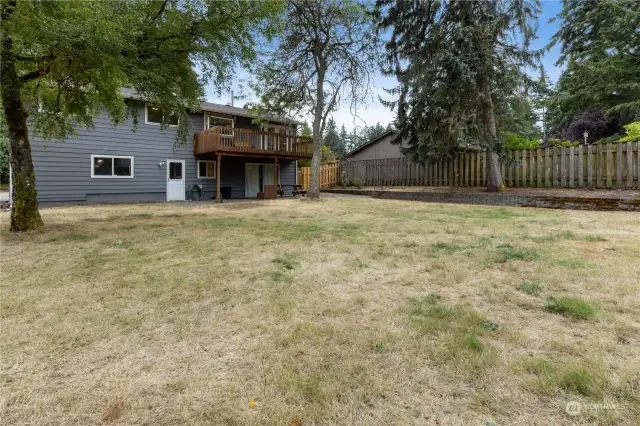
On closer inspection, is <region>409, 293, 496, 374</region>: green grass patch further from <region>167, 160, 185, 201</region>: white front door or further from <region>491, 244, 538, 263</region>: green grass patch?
<region>167, 160, 185, 201</region>: white front door

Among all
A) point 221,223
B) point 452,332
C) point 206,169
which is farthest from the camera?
point 206,169

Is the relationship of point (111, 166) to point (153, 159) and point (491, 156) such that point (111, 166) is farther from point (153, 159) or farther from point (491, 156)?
point (491, 156)

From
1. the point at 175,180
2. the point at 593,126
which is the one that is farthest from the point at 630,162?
the point at 175,180

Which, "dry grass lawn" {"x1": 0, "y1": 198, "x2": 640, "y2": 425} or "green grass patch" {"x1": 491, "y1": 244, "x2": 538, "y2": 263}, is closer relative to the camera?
"dry grass lawn" {"x1": 0, "y1": 198, "x2": 640, "y2": 425}

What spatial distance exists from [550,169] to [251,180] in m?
13.9

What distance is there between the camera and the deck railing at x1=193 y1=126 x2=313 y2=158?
14.4 m

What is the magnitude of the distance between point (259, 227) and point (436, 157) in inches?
311

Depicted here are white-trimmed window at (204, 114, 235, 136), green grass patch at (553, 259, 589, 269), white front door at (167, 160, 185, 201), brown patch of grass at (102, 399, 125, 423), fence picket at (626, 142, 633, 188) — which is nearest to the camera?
brown patch of grass at (102, 399, 125, 423)

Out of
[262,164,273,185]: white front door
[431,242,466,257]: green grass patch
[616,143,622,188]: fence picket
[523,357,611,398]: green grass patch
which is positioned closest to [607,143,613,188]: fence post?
[616,143,622,188]: fence picket

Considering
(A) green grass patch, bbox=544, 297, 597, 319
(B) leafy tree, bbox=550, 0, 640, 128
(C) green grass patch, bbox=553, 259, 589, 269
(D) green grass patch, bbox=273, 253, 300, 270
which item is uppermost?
(B) leafy tree, bbox=550, 0, 640, 128

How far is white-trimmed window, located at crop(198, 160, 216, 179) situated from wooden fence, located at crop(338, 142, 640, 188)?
9684mm

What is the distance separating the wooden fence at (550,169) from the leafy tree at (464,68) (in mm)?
956

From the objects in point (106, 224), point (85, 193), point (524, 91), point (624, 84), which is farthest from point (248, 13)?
point (624, 84)

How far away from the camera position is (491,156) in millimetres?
11188
